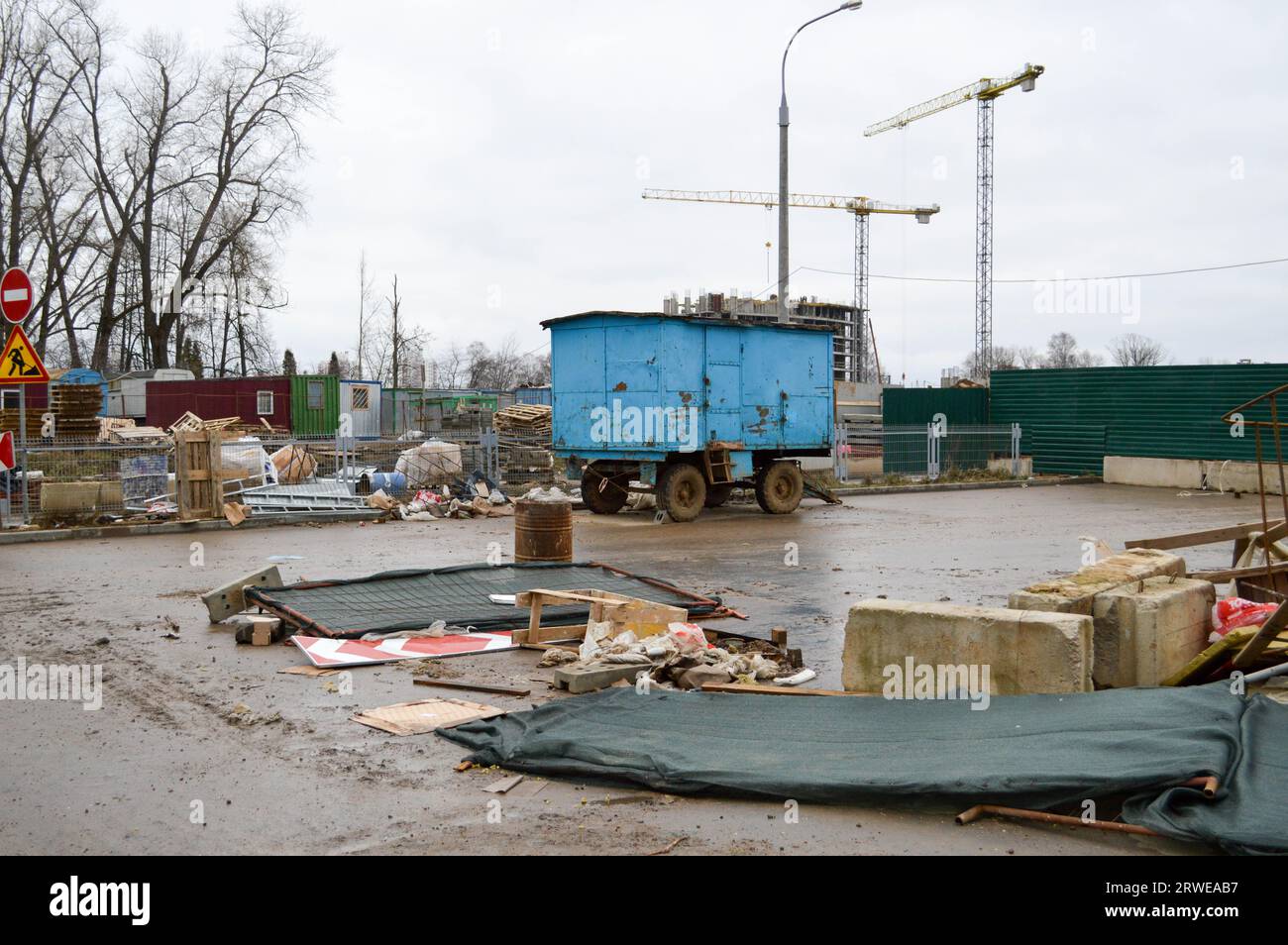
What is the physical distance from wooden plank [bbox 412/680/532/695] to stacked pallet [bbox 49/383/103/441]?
2983cm

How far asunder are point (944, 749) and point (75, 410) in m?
34.4

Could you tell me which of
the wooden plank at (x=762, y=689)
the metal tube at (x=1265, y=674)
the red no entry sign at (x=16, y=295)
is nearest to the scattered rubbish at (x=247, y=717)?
the wooden plank at (x=762, y=689)

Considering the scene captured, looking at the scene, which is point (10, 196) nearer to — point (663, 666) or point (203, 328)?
point (203, 328)

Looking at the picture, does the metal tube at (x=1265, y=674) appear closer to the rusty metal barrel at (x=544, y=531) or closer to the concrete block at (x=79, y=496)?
the rusty metal barrel at (x=544, y=531)

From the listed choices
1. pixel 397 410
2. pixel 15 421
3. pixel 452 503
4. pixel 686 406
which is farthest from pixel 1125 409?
pixel 15 421

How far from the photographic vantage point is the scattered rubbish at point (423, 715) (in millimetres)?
6512

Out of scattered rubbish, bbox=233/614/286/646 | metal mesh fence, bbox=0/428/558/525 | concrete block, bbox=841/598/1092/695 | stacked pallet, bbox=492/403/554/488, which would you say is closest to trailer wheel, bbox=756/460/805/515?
metal mesh fence, bbox=0/428/558/525

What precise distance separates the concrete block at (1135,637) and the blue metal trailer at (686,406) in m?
12.5

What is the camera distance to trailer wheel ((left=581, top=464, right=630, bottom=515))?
67.9ft

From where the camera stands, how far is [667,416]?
63.2ft

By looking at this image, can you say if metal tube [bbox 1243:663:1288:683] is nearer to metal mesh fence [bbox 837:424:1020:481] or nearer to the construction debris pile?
the construction debris pile

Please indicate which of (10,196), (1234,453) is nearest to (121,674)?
(1234,453)

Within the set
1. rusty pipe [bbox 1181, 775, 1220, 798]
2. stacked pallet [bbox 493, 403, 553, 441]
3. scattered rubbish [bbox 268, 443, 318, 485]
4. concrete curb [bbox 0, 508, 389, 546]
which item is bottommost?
rusty pipe [bbox 1181, 775, 1220, 798]

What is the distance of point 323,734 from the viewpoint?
6430 millimetres
